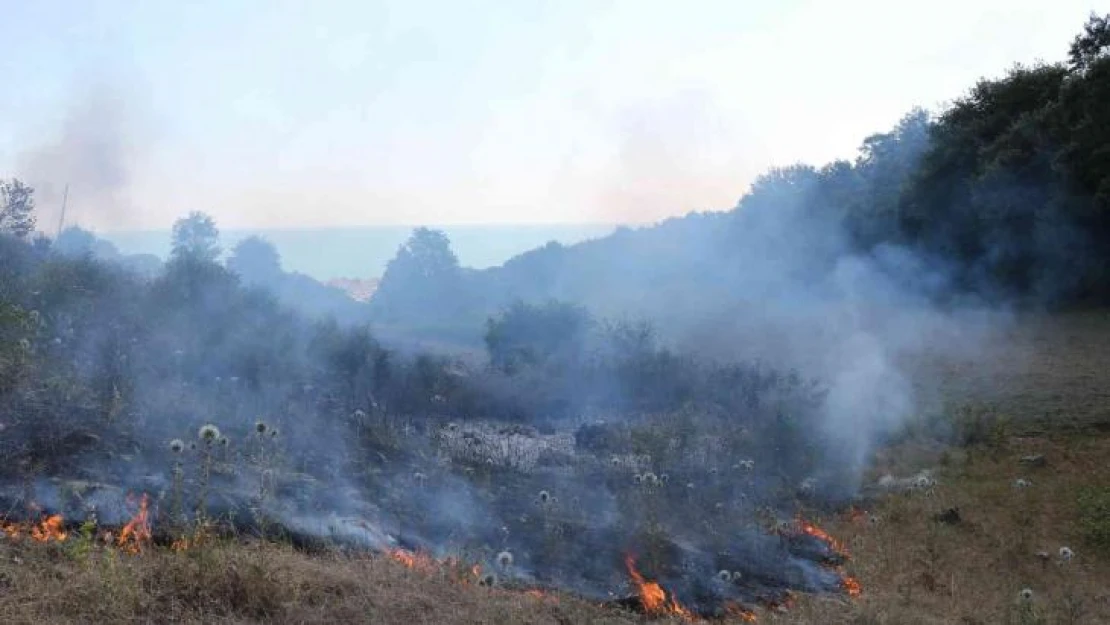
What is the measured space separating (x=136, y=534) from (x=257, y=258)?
61.0 ft

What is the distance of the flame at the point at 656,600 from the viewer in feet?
16.1

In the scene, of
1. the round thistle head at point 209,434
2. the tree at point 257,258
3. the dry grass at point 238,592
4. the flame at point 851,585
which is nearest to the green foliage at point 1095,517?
the flame at point 851,585

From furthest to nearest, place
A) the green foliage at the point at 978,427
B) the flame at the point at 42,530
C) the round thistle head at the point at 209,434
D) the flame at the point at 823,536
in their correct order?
1. the green foliage at the point at 978,427
2. the flame at the point at 823,536
3. the round thistle head at the point at 209,434
4. the flame at the point at 42,530

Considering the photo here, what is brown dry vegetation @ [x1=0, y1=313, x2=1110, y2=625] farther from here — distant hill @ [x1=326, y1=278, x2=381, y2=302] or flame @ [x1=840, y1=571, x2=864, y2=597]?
distant hill @ [x1=326, y1=278, x2=381, y2=302]

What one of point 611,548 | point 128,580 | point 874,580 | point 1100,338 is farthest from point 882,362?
point 128,580

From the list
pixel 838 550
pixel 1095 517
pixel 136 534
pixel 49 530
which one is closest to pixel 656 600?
pixel 838 550

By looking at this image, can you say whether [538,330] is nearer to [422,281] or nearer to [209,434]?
[209,434]

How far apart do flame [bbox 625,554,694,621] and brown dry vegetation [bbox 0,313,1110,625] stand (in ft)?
0.80

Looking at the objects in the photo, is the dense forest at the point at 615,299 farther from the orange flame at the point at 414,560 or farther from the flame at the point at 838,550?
the flame at the point at 838,550

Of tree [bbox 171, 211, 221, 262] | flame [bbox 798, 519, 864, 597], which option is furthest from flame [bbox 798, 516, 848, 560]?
tree [bbox 171, 211, 221, 262]

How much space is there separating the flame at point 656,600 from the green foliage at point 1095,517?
412 centimetres

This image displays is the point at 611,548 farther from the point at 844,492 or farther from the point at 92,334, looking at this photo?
the point at 92,334

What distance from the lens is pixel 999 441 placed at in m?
9.23

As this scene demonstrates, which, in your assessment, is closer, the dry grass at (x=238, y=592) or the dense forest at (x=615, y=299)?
the dry grass at (x=238, y=592)
